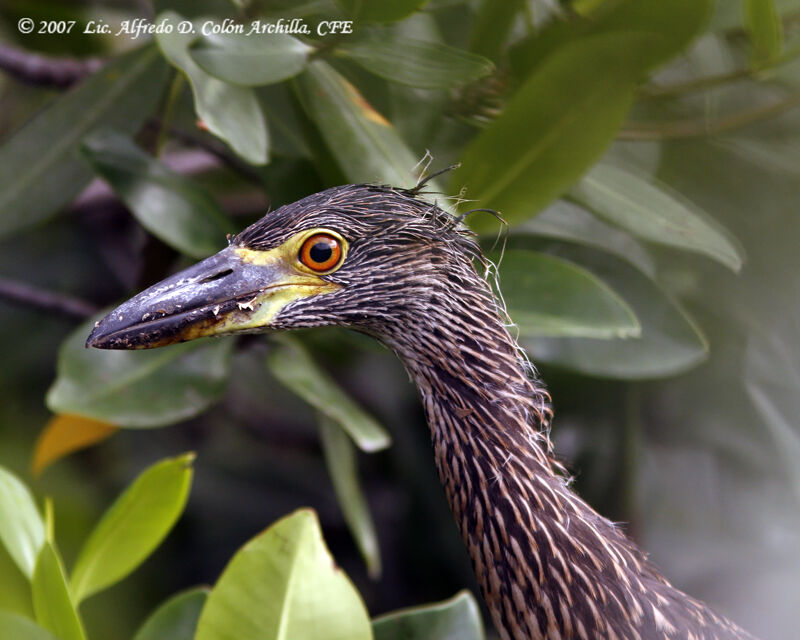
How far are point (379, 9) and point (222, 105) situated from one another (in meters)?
0.20

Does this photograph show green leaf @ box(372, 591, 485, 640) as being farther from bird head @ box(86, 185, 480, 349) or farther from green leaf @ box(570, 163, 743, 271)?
green leaf @ box(570, 163, 743, 271)

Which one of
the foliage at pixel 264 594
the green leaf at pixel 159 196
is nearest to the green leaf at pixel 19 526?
the foliage at pixel 264 594

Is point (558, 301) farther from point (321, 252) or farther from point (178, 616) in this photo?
point (178, 616)

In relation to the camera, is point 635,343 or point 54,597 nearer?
point 54,597

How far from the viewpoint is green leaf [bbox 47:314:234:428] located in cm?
94

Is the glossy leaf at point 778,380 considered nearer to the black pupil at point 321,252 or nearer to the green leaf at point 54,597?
the black pupil at point 321,252

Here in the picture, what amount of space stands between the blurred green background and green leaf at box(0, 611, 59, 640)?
0.92ft

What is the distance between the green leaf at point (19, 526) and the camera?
0.80 m

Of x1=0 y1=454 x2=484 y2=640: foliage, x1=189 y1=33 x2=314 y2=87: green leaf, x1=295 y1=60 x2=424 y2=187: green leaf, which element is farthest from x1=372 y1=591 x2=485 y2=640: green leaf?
x1=189 y1=33 x2=314 y2=87: green leaf

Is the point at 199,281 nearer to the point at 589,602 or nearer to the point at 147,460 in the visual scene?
the point at 589,602

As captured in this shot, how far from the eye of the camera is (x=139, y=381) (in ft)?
3.28

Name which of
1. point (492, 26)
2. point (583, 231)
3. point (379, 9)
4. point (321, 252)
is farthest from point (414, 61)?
point (583, 231)

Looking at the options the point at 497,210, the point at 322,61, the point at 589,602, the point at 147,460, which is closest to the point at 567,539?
the point at 589,602

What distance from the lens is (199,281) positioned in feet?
2.14
